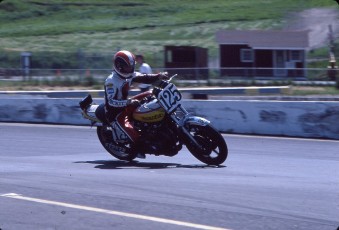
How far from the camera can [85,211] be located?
25.9 feet

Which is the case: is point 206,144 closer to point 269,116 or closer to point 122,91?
point 122,91

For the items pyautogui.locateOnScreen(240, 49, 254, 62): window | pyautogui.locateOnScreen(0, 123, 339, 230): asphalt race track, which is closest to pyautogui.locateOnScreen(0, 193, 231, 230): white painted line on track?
pyautogui.locateOnScreen(0, 123, 339, 230): asphalt race track

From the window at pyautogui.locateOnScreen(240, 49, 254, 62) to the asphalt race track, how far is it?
128ft

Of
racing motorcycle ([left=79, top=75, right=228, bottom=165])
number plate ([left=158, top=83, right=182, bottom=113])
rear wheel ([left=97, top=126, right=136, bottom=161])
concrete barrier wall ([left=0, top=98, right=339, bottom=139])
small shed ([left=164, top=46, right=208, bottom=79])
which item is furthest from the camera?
small shed ([left=164, top=46, right=208, bottom=79])

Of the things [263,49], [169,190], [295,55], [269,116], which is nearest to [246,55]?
[263,49]

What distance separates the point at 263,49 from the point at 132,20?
16427 millimetres

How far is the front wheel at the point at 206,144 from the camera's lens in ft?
35.4

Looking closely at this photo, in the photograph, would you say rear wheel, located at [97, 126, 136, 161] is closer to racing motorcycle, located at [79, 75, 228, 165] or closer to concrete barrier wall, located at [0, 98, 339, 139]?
racing motorcycle, located at [79, 75, 228, 165]

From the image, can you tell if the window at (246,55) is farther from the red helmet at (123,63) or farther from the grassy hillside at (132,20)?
the red helmet at (123,63)

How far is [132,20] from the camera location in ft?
212

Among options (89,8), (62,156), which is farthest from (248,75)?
(62,156)

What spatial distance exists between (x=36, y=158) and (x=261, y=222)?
5.94 meters

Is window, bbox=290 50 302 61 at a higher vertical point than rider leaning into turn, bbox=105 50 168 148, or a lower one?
lower

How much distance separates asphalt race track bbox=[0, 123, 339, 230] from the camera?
7.48m
